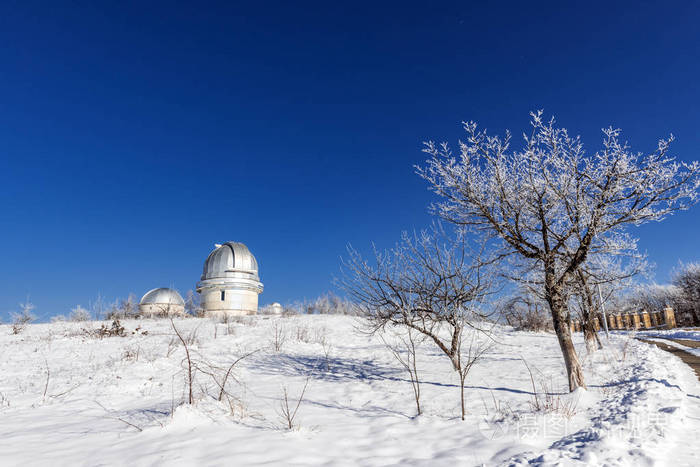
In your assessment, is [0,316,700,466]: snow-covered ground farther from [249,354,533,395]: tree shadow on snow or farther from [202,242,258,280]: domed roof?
[202,242,258,280]: domed roof

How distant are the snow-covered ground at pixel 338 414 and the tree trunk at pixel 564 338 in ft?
1.08

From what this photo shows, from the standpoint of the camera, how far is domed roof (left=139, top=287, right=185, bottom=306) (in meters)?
33.2

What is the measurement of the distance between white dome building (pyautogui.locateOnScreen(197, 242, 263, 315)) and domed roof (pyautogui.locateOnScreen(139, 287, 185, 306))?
3651mm

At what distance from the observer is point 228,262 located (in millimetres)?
31531

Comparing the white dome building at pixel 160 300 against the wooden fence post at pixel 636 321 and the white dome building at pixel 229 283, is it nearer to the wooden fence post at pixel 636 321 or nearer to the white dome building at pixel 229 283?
the white dome building at pixel 229 283

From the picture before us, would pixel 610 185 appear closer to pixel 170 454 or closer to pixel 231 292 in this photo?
pixel 170 454

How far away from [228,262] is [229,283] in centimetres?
193

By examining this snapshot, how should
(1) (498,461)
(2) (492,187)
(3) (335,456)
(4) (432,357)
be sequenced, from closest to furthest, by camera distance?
(1) (498,461)
(3) (335,456)
(2) (492,187)
(4) (432,357)

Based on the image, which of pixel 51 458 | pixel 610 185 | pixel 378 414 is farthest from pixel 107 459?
pixel 610 185

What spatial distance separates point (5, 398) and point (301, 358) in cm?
639

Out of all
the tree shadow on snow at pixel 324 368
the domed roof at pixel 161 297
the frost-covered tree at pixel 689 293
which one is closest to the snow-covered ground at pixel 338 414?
the tree shadow on snow at pixel 324 368

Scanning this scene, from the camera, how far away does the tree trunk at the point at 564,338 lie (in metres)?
6.73

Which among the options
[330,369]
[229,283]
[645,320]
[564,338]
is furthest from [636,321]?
[229,283]

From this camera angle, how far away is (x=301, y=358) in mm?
10836
